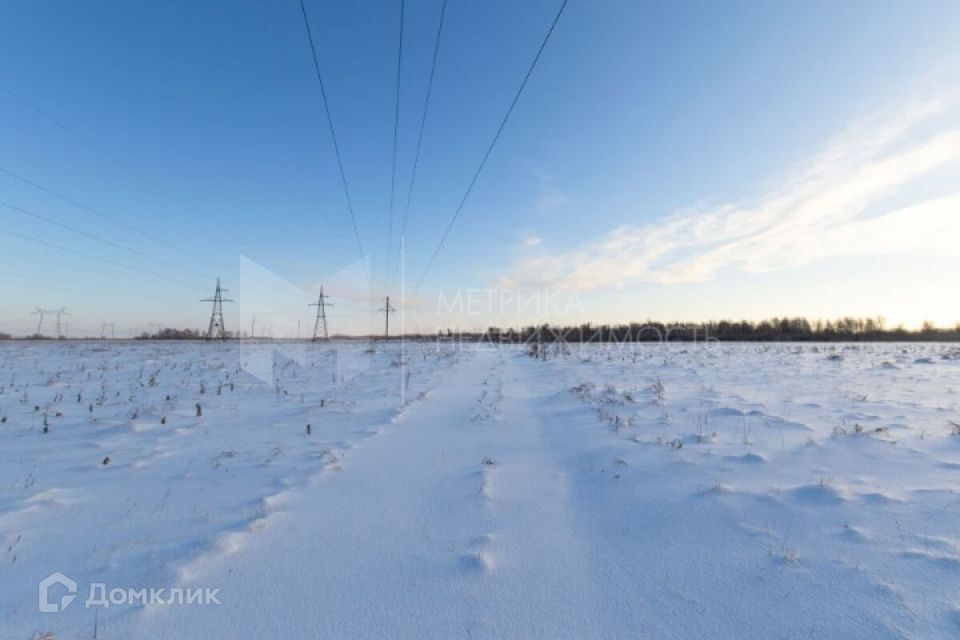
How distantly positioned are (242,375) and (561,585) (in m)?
12.8

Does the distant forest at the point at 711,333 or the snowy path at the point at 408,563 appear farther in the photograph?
the distant forest at the point at 711,333

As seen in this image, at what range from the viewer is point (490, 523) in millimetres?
3240

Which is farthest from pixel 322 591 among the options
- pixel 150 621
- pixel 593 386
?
pixel 593 386

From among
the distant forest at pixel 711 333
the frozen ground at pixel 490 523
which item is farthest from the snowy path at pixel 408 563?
the distant forest at pixel 711 333

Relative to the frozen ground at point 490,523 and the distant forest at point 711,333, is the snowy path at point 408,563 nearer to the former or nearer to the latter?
the frozen ground at point 490,523

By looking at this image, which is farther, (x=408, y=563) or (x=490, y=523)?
(x=490, y=523)

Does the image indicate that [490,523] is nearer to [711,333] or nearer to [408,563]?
[408,563]

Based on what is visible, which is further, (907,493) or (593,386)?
(593,386)

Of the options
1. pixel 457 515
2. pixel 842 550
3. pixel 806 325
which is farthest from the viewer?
pixel 806 325

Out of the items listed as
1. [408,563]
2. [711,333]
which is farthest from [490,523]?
[711,333]

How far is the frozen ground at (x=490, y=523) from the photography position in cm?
215

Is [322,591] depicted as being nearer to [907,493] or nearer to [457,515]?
[457,515]

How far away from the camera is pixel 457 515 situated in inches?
133

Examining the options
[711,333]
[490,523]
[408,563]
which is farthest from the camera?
[711,333]
